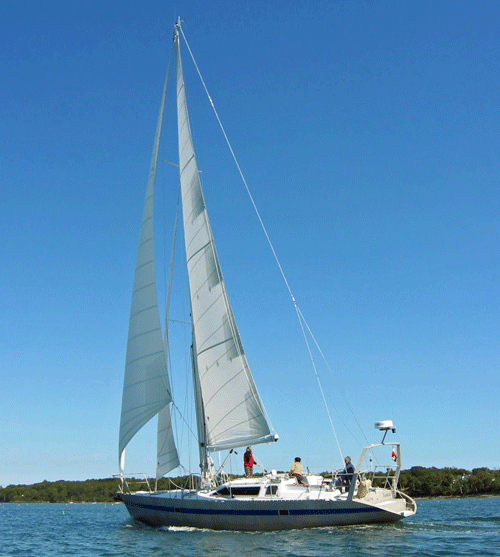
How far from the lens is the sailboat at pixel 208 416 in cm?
2208

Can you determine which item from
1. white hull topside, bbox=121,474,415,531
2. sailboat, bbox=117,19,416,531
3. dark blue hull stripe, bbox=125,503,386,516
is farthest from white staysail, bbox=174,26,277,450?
dark blue hull stripe, bbox=125,503,386,516

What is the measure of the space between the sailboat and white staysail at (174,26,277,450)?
4 cm

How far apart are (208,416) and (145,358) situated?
4.57 metres

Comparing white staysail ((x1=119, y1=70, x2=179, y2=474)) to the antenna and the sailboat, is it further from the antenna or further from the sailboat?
the antenna

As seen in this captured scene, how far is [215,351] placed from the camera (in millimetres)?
25141

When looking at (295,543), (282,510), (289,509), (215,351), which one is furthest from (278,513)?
(215,351)

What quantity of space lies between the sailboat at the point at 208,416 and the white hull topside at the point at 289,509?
0.12 feet

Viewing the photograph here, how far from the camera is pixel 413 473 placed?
299 ft

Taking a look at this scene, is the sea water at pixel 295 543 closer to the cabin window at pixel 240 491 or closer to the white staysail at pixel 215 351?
the cabin window at pixel 240 491

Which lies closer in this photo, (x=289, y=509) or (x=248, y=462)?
(x=289, y=509)

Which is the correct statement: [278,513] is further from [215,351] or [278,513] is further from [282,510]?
[215,351]

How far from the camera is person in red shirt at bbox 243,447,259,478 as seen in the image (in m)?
26.1

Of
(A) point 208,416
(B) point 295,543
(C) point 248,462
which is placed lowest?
(B) point 295,543

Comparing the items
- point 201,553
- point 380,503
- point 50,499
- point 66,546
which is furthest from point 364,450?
point 50,499
